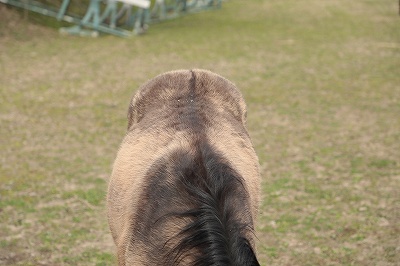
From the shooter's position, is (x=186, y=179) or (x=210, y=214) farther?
(x=186, y=179)

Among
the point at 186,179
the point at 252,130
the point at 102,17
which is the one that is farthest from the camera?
the point at 102,17

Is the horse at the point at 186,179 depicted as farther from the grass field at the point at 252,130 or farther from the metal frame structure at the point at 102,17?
the metal frame structure at the point at 102,17

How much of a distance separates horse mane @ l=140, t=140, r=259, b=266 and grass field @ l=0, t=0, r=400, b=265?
231 centimetres

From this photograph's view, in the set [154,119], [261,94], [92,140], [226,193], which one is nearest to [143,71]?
[261,94]

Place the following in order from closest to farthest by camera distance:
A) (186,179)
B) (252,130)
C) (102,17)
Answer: (186,179) < (252,130) < (102,17)

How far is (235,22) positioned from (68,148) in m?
11.5

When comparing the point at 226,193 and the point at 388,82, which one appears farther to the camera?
the point at 388,82

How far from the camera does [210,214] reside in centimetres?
264

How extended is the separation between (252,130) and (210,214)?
234 inches

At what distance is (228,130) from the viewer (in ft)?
12.7

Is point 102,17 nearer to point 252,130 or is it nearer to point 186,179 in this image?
point 252,130

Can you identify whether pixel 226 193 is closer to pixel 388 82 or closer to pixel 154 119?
pixel 154 119

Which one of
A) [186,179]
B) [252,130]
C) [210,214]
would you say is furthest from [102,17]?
[210,214]

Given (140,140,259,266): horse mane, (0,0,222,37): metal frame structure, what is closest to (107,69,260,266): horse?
(140,140,259,266): horse mane
